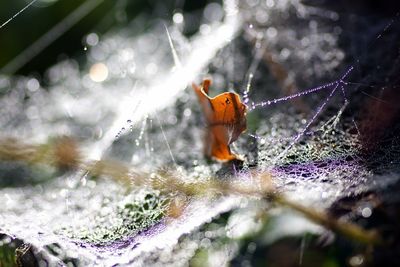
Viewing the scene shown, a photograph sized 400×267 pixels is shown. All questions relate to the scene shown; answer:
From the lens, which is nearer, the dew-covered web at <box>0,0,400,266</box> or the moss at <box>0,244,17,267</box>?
the moss at <box>0,244,17,267</box>

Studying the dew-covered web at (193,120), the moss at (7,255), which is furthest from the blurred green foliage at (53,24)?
the moss at (7,255)

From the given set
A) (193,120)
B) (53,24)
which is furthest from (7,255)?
(53,24)

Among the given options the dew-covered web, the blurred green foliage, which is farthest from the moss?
the blurred green foliage

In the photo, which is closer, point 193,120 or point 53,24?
point 193,120

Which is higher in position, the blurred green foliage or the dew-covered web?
the blurred green foliage

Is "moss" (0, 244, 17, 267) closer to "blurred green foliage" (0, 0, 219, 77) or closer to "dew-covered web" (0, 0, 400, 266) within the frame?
"dew-covered web" (0, 0, 400, 266)

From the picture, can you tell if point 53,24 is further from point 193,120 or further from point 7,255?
point 7,255

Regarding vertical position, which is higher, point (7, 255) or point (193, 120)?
point (7, 255)

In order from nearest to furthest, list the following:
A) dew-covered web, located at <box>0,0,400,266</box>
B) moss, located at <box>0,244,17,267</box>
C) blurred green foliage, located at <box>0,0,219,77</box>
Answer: moss, located at <box>0,244,17,267</box> → dew-covered web, located at <box>0,0,400,266</box> → blurred green foliage, located at <box>0,0,219,77</box>

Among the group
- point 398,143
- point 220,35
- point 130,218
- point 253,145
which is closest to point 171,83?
point 220,35

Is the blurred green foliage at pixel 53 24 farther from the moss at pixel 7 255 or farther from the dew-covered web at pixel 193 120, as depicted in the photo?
the moss at pixel 7 255
